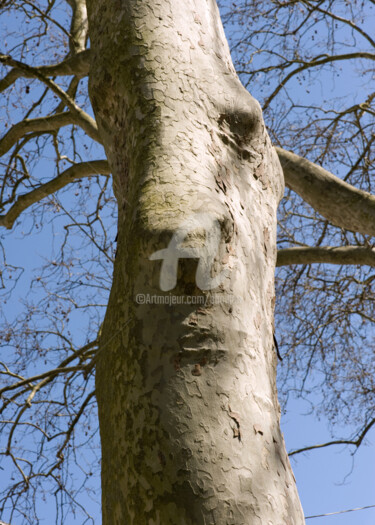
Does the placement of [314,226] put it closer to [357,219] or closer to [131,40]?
[357,219]

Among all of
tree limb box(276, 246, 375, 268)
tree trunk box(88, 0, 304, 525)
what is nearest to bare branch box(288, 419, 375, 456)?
tree limb box(276, 246, 375, 268)

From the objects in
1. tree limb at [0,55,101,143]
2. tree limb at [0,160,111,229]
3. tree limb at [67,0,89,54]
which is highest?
tree limb at [67,0,89,54]

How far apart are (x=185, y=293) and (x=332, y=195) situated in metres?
2.28

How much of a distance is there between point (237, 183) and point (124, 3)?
2.33ft

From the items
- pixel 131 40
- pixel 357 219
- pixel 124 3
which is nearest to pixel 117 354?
pixel 131 40

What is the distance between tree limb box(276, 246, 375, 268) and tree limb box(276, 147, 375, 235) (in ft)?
2.40

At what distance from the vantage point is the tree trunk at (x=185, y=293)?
111 cm

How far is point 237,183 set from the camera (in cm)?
151

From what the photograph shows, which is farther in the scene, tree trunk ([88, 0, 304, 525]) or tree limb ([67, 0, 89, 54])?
tree limb ([67, 0, 89, 54])

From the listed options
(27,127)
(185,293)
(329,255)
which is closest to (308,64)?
(329,255)

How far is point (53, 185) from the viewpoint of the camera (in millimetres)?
4586

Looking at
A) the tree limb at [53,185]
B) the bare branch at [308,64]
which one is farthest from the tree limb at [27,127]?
the bare branch at [308,64]

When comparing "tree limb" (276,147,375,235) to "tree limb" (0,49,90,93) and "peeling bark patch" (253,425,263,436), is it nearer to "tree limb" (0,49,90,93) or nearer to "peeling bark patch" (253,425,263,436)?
"tree limb" (0,49,90,93)

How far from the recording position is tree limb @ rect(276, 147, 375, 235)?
3254 millimetres
